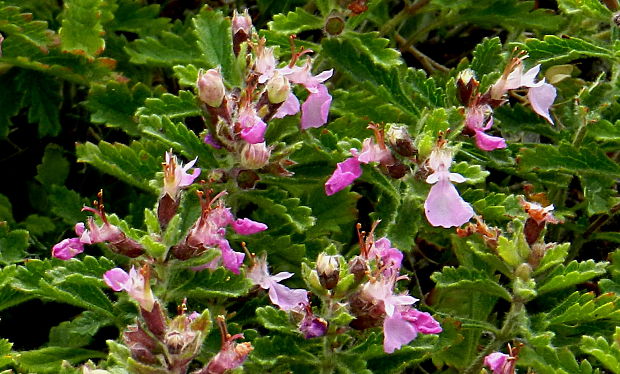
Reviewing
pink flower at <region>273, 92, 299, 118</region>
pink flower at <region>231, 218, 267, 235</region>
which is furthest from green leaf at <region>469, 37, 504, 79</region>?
pink flower at <region>231, 218, 267, 235</region>

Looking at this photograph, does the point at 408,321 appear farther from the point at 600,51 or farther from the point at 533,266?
the point at 600,51

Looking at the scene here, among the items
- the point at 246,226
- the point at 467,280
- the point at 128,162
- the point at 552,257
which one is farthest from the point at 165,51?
the point at 552,257

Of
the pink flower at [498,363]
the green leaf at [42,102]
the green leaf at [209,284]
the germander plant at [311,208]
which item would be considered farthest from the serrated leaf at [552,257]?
the green leaf at [42,102]

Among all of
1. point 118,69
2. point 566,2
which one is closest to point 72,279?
point 118,69

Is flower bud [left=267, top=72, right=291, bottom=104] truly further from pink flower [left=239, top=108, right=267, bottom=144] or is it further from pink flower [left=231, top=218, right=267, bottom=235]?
pink flower [left=231, top=218, right=267, bottom=235]

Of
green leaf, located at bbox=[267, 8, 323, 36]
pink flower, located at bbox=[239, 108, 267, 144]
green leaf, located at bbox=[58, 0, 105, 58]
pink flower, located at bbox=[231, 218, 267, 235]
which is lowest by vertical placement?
pink flower, located at bbox=[231, 218, 267, 235]
